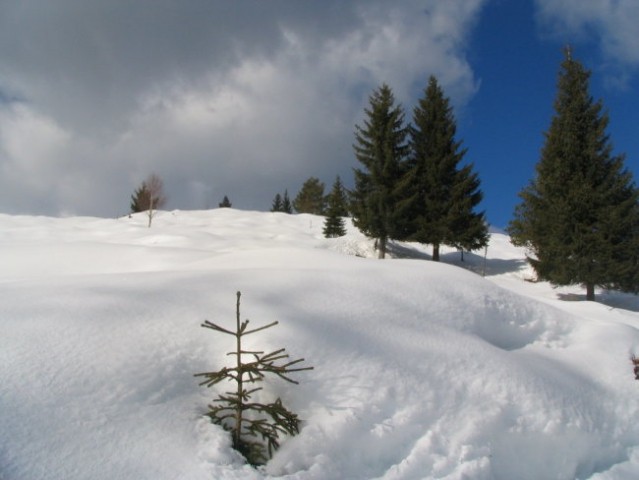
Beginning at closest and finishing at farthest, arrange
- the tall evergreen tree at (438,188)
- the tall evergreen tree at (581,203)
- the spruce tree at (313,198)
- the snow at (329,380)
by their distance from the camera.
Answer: the snow at (329,380) < the tall evergreen tree at (581,203) < the tall evergreen tree at (438,188) < the spruce tree at (313,198)

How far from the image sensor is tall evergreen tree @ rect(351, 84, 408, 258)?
20484 millimetres

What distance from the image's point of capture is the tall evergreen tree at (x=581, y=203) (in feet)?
47.0

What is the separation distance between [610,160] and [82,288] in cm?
1862

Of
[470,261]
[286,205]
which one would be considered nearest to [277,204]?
[286,205]

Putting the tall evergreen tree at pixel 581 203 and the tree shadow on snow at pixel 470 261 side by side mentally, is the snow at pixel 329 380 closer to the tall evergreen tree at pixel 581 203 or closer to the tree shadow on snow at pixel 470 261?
the tall evergreen tree at pixel 581 203

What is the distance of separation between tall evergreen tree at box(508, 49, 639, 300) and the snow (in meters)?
11.0

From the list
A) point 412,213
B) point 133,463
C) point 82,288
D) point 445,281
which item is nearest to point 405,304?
point 445,281

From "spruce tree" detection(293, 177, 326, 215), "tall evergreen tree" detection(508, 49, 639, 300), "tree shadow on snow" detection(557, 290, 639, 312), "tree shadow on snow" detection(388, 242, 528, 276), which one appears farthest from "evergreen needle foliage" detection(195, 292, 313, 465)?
"spruce tree" detection(293, 177, 326, 215)

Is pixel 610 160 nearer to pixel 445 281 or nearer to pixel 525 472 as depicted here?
pixel 445 281

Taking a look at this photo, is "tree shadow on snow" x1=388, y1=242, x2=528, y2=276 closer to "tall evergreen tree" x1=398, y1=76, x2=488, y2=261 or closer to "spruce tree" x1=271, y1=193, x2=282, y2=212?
"tall evergreen tree" x1=398, y1=76, x2=488, y2=261

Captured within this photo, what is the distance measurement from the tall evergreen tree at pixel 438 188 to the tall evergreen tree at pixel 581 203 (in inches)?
147

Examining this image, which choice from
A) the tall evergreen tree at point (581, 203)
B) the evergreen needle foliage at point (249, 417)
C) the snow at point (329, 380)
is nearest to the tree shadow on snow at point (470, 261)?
the tall evergreen tree at point (581, 203)

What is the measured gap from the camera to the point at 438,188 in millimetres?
21656

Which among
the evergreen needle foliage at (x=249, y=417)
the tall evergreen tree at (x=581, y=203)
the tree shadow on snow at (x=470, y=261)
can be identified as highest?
the tall evergreen tree at (x=581, y=203)
